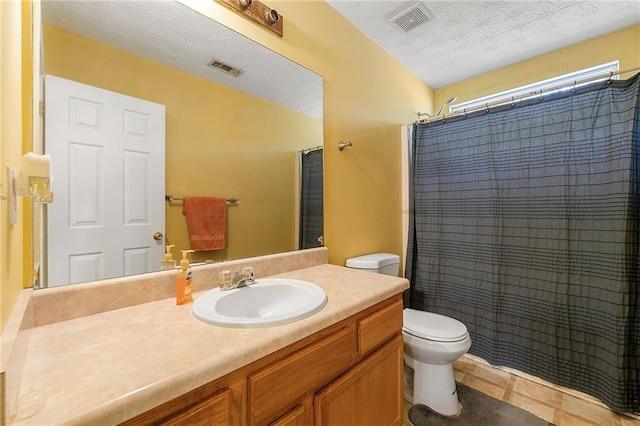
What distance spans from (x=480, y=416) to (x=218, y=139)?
6.49ft

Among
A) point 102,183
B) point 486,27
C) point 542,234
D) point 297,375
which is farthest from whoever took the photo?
point 486,27

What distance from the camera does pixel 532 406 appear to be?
4.98 ft

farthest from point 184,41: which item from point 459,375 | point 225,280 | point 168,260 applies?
point 459,375

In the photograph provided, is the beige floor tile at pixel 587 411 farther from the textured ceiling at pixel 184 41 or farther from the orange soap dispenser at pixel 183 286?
the textured ceiling at pixel 184 41

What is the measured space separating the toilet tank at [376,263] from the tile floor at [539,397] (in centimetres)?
78

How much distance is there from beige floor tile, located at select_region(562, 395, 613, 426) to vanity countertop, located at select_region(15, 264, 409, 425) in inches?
61.9

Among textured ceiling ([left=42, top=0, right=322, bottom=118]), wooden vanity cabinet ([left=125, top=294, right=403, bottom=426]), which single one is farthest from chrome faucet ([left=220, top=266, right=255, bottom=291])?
textured ceiling ([left=42, top=0, right=322, bottom=118])

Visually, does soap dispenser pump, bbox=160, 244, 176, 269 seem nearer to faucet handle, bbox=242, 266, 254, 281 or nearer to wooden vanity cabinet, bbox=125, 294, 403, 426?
faucet handle, bbox=242, 266, 254, 281

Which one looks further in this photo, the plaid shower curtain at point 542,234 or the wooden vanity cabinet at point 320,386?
the plaid shower curtain at point 542,234

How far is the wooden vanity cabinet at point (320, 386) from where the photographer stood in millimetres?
601

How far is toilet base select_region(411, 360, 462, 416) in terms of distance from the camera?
1464 mm

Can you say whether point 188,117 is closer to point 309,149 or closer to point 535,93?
point 309,149

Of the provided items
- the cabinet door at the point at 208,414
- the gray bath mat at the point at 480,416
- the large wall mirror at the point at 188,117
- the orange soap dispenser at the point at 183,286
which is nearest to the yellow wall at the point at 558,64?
the large wall mirror at the point at 188,117

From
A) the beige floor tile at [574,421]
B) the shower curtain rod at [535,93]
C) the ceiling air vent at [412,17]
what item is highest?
the ceiling air vent at [412,17]
